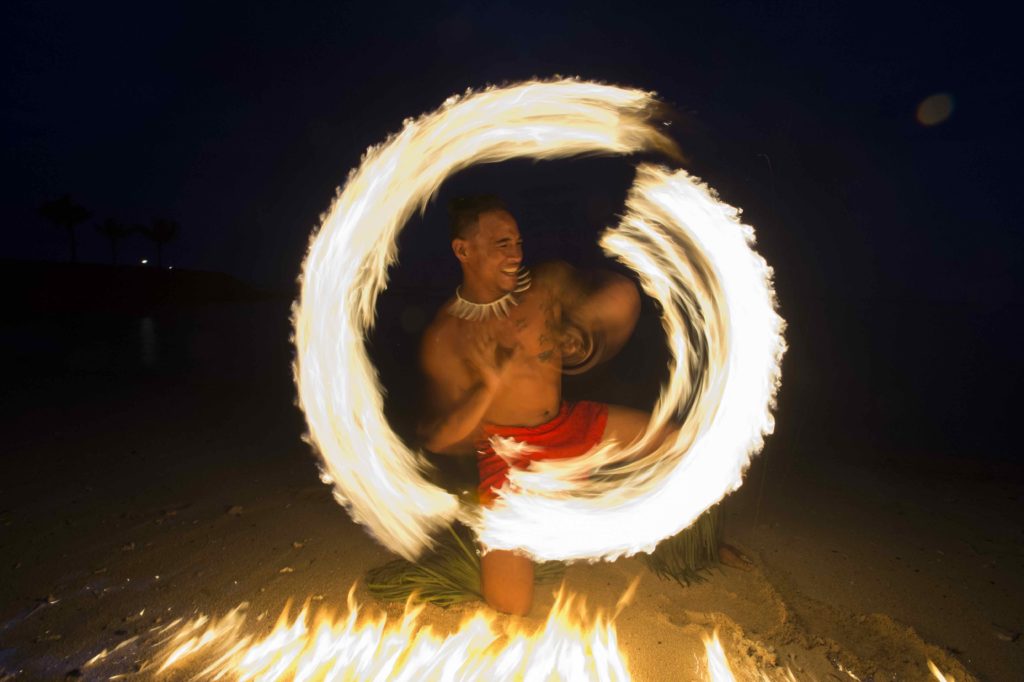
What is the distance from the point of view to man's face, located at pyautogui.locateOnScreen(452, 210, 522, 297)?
3.23 m

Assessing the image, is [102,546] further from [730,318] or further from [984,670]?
[984,670]

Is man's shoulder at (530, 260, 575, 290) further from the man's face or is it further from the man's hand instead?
the man's hand

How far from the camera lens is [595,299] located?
337 centimetres

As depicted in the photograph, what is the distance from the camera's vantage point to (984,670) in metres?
2.66

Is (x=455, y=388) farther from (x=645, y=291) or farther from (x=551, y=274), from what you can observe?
(x=645, y=291)

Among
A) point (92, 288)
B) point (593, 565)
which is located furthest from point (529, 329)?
point (92, 288)

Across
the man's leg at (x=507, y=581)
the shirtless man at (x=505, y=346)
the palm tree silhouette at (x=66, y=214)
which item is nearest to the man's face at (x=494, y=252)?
the shirtless man at (x=505, y=346)

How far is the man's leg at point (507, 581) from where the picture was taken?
3.08 meters

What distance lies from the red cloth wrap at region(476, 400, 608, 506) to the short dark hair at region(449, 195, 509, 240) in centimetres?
106

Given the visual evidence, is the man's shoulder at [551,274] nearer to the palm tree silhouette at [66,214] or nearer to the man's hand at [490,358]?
the man's hand at [490,358]

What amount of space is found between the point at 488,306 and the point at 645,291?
1.01 m

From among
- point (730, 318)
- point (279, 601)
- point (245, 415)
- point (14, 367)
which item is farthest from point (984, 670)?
point (14, 367)

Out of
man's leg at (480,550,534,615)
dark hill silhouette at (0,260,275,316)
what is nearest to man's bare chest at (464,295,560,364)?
man's leg at (480,550,534,615)

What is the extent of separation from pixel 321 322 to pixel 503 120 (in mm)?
1486
